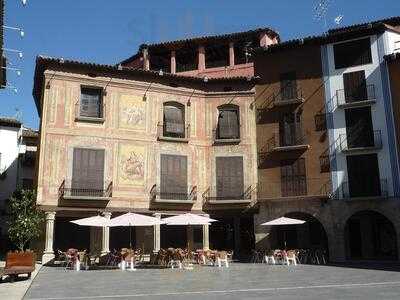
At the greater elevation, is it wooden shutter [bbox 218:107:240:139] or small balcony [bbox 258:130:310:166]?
wooden shutter [bbox 218:107:240:139]

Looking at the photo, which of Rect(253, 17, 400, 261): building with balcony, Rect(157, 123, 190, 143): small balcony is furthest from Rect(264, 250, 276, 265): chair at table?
Rect(157, 123, 190, 143): small balcony

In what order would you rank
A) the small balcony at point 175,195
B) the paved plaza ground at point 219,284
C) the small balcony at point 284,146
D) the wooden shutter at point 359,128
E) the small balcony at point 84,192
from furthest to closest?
the small balcony at point 284,146 → the small balcony at point 175,195 → the wooden shutter at point 359,128 → the small balcony at point 84,192 → the paved plaza ground at point 219,284

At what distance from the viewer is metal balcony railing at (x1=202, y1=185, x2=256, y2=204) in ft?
101

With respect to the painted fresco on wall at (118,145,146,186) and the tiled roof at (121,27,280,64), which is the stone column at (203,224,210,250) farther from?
the tiled roof at (121,27,280,64)

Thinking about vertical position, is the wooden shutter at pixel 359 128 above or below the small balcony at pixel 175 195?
above

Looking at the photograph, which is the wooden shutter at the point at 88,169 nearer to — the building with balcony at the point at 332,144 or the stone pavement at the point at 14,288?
the stone pavement at the point at 14,288

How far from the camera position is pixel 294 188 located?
30078mm

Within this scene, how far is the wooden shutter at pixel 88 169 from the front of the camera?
27.9m

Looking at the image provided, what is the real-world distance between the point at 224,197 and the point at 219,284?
14430 millimetres

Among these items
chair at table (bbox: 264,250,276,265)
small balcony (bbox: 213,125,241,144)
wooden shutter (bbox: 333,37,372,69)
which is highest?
wooden shutter (bbox: 333,37,372,69)

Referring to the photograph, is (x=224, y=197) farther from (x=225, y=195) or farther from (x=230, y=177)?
(x=230, y=177)

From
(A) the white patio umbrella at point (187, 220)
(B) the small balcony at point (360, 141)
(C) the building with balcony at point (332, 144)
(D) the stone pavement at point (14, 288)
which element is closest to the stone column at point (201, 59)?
(C) the building with balcony at point (332, 144)

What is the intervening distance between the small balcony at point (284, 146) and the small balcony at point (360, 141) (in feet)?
7.18

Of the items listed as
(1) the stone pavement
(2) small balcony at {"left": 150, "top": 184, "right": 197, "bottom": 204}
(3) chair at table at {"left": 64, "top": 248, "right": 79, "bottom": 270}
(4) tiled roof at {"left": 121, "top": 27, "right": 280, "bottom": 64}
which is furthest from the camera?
(4) tiled roof at {"left": 121, "top": 27, "right": 280, "bottom": 64}
